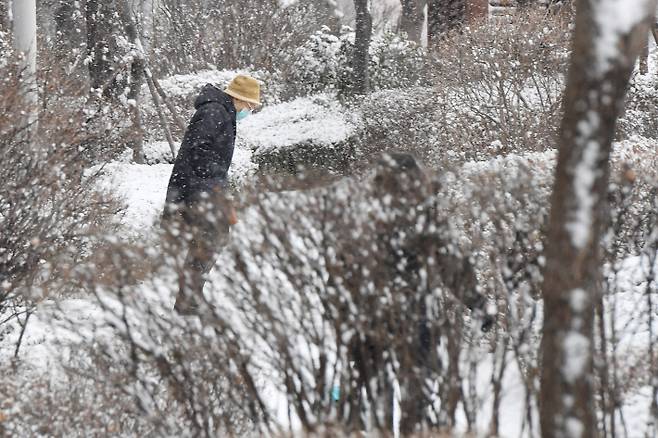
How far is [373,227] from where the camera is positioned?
354 centimetres

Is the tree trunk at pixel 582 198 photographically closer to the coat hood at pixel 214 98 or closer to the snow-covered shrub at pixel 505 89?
the coat hood at pixel 214 98

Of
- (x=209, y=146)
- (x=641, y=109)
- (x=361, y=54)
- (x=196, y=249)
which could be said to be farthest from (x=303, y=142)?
(x=196, y=249)

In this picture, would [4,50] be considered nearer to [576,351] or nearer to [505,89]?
[505,89]

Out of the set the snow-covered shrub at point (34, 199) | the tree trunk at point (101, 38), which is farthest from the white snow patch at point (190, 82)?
the snow-covered shrub at point (34, 199)

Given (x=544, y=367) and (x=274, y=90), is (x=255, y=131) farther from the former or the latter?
(x=544, y=367)

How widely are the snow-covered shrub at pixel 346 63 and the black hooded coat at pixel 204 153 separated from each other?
972cm

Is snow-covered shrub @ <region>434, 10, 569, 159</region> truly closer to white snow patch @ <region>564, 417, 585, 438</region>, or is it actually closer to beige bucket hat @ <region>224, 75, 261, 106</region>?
beige bucket hat @ <region>224, 75, 261, 106</region>

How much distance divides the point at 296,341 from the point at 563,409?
1.11 metres

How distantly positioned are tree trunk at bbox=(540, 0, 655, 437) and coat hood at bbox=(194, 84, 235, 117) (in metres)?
3.88

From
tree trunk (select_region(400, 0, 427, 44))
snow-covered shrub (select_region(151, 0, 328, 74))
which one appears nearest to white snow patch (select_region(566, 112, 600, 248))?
snow-covered shrub (select_region(151, 0, 328, 74))

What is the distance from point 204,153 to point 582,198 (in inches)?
152

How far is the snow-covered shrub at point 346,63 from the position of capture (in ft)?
53.6

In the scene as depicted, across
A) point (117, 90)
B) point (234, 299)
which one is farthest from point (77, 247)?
point (117, 90)

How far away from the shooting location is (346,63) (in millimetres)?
16109
